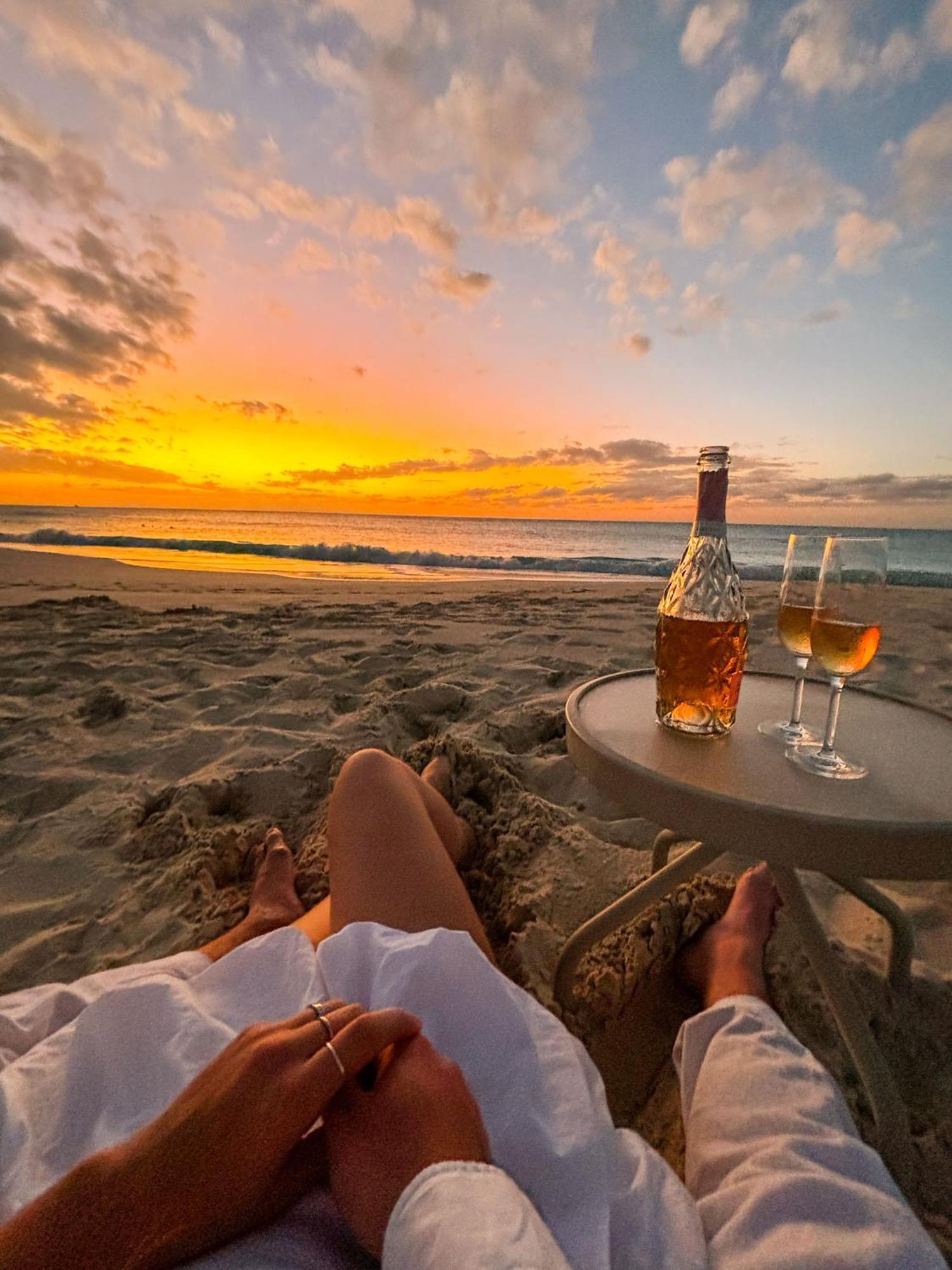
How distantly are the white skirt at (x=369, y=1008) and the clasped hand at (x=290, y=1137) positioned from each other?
0.15 ft

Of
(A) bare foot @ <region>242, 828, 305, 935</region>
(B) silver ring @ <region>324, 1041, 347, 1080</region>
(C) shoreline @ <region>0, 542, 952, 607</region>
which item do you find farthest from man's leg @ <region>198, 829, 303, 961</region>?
(C) shoreline @ <region>0, 542, 952, 607</region>

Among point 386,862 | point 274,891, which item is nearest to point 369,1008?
point 386,862

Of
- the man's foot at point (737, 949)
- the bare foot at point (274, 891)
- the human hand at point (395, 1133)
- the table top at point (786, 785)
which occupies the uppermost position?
the table top at point (786, 785)

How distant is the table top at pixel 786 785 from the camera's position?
85 centimetres

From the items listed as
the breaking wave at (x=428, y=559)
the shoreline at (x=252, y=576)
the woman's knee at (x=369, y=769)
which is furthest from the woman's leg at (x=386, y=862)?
the breaking wave at (x=428, y=559)

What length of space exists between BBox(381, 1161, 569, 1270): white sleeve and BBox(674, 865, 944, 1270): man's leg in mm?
261

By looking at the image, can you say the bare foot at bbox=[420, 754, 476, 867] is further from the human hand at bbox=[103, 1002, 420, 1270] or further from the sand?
the human hand at bbox=[103, 1002, 420, 1270]

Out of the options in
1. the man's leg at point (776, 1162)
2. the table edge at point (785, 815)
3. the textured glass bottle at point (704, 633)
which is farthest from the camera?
the textured glass bottle at point (704, 633)

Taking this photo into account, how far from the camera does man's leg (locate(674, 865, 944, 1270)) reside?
58 centimetres

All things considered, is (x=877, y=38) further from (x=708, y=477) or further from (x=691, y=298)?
(x=708, y=477)

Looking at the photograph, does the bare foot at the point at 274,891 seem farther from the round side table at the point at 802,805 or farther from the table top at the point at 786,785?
the table top at the point at 786,785

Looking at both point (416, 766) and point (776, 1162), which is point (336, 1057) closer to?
point (776, 1162)

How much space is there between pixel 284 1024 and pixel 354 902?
0.44 m

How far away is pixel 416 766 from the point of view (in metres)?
2.31
